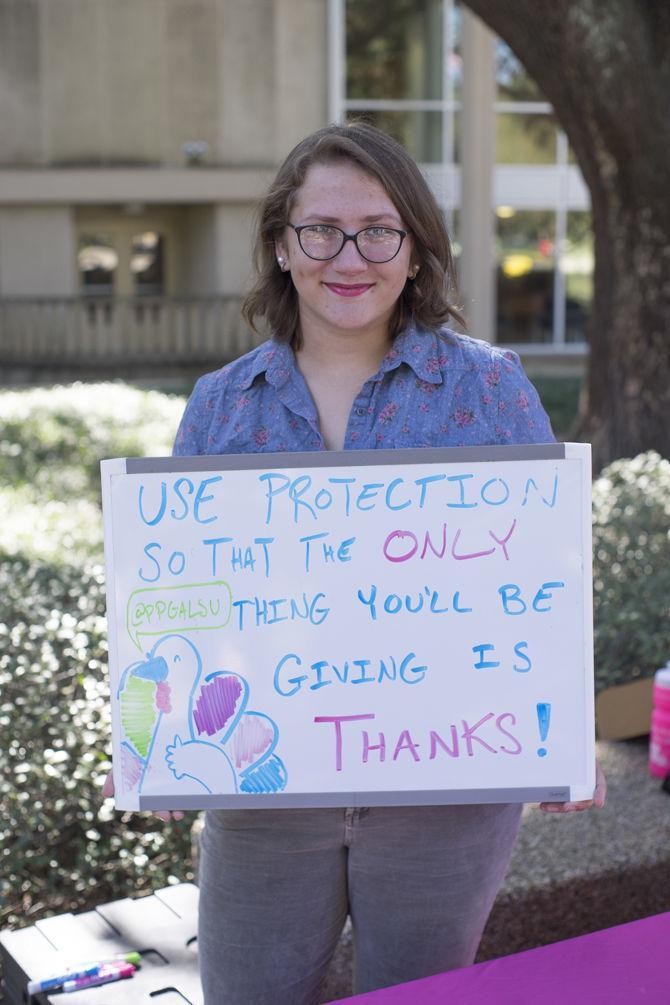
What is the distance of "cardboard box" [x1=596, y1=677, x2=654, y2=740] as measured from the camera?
3715 mm

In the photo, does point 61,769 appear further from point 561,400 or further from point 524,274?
point 524,274

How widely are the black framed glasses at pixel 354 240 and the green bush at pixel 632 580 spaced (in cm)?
214

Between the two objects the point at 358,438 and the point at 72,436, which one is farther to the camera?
the point at 72,436


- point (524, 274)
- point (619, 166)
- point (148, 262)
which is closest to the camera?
point (619, 166)

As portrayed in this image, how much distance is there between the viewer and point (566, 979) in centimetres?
188

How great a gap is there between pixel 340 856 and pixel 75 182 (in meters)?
19.0

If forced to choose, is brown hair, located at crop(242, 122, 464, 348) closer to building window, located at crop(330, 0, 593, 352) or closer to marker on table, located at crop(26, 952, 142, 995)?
marker on table, located at crop(26, 952, 142, 995)

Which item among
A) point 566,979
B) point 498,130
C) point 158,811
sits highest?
point 498,130

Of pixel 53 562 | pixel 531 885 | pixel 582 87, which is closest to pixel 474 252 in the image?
pixel 582 87

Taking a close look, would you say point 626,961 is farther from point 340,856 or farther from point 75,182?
point 75,182

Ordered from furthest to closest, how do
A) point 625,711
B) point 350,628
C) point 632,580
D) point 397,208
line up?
point 632,580 → point 625,711 → point 397,208 → point 350,628

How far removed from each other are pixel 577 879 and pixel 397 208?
1.72 m

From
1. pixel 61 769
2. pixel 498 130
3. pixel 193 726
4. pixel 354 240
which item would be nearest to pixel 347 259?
pixel 354 240

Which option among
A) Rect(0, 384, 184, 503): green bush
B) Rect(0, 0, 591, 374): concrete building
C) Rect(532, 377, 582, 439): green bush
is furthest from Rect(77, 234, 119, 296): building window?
Rect(0, 384, 184, 503): green bush
